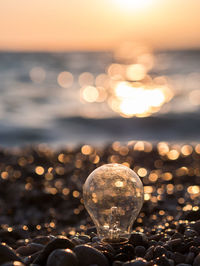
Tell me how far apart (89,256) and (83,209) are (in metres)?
2.55

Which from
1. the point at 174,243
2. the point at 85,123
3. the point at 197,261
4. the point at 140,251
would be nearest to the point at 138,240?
the point at 140,251

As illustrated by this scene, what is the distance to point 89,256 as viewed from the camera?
272 cm

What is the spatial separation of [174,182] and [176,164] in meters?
1.20

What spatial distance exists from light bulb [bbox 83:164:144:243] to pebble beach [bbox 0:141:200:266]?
0.16m

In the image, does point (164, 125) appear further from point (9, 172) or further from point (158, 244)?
point (158, 244)

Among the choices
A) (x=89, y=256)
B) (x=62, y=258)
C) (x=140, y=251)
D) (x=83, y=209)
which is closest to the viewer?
(x=62, y=258)

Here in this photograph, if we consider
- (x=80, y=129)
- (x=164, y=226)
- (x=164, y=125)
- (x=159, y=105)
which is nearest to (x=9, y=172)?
(x=164, y=226)

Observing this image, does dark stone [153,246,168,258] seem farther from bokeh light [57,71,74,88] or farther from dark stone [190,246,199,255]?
bokeh light [57,71,74,88]

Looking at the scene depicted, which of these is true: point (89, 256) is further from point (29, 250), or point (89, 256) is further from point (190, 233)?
point (190, 233)

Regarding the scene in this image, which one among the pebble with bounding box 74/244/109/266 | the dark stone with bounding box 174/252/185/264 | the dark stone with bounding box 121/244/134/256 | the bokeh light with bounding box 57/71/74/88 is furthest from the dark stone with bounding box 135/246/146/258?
the bokeh light with bounding box 57/71/74/88

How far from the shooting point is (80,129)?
12891 mm

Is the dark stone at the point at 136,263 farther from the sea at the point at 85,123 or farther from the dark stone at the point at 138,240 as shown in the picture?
the sea at the point at 85,123

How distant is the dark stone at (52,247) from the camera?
2.74 m

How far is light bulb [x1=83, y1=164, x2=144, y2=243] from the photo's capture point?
2.95 metres
